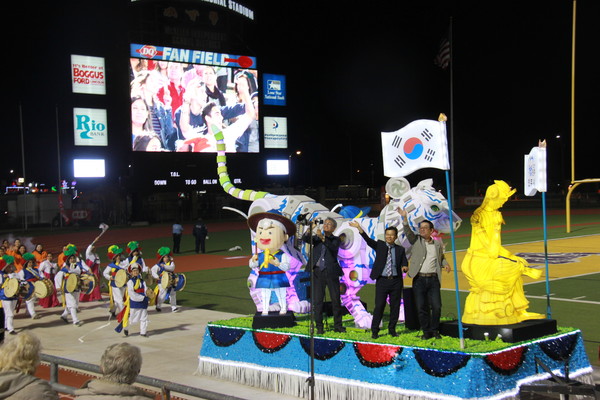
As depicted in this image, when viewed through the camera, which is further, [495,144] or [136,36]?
[495,144]

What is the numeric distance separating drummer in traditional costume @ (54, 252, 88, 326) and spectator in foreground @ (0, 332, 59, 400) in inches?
406

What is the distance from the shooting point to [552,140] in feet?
260

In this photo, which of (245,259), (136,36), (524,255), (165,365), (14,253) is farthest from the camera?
(136,36)

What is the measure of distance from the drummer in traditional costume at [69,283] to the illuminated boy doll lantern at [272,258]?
5.74 meters

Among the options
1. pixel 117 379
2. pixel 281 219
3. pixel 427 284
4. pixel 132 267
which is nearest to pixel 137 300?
pixel 132 267

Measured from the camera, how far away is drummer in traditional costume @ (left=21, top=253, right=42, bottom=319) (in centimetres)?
1518

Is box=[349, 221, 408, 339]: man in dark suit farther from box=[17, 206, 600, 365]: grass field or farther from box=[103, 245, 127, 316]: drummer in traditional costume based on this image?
box=[103, 245, 127, 316]: drummer in traditional costume

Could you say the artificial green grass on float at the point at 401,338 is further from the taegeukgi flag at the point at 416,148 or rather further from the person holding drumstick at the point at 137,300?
the person holding drumstick at the point at 137,300

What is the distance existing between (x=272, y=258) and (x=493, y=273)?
3.32 m

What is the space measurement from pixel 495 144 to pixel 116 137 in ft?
140

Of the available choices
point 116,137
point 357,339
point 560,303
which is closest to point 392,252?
point 357,339

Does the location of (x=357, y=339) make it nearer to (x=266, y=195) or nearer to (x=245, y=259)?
(x=266, y=195)

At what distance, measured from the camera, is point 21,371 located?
472 centimetres

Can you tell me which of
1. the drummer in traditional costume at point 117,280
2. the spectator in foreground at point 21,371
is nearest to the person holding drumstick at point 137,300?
the drummer in traditional costume at point 117,280
